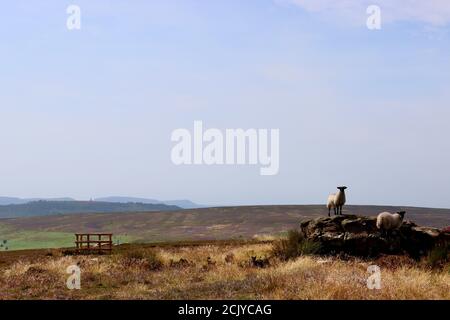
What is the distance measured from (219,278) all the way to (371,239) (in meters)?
7.05

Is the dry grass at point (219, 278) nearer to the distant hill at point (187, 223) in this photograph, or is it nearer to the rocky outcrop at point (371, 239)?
the rocky outcrop at point (371, 239)

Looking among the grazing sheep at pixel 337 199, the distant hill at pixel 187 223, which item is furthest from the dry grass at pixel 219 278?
the distant hill at pixel 187 223

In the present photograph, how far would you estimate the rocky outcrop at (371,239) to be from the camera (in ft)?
72.1

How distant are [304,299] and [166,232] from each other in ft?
202

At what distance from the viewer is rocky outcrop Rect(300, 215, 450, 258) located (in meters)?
22.0

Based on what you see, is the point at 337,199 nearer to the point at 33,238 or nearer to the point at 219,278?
the point at 219,278

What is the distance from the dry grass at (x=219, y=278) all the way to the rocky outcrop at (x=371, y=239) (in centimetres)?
105

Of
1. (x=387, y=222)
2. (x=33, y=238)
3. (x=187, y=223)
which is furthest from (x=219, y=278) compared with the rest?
(x=187, y=223)

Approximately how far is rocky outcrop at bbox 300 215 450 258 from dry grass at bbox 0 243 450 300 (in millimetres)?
1048

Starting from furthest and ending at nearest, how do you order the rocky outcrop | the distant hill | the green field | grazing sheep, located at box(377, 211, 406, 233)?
1. the distant hill
2. the green field
3. the rocky outcrop
4. grazing sheep, located at box(377, 211, 406, 233)

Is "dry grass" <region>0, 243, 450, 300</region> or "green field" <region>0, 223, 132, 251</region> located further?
"green field" <region>0, 223, 132, 251</region>

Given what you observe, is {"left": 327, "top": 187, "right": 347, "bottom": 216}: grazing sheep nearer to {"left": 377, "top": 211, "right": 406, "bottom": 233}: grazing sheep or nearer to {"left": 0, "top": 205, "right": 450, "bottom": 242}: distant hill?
{"left": 377, "top": 211, "right": 406, "bottom": 233}: grazing sheep

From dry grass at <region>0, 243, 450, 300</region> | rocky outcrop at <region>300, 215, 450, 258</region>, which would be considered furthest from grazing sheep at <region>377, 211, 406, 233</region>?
dry grass at <region>0, 243, 450, 300</region>
